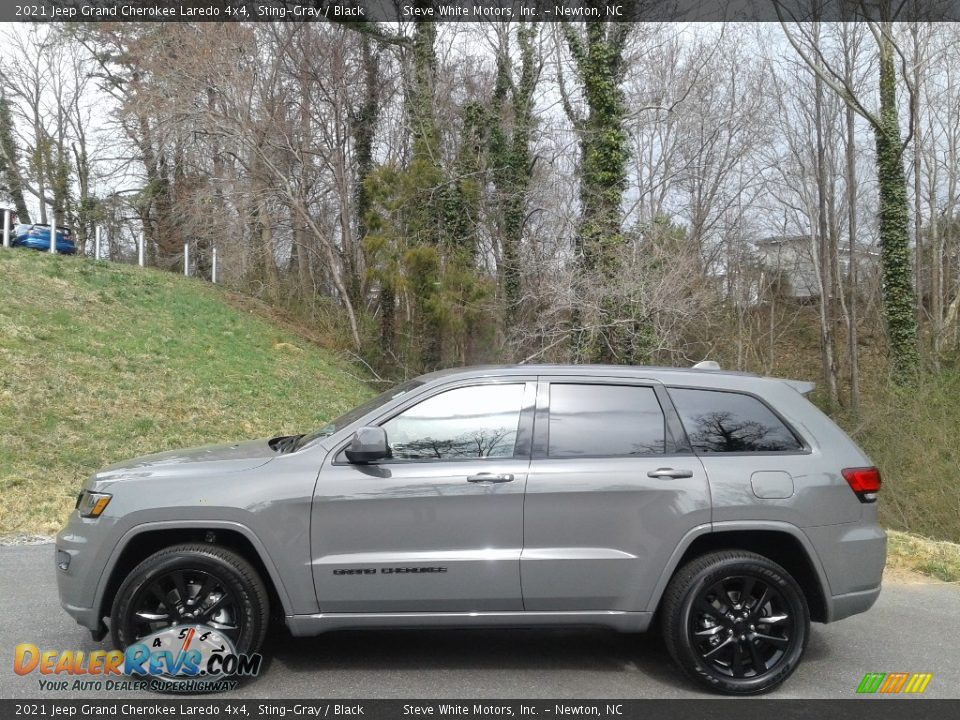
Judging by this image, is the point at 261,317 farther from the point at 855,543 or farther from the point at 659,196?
the point at 855,543

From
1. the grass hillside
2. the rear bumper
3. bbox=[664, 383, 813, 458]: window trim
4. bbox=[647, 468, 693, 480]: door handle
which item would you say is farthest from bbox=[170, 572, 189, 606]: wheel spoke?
the grass hillside

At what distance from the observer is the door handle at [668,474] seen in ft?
14.9

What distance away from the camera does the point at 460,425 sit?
468 cm

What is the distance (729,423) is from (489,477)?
4.87ft

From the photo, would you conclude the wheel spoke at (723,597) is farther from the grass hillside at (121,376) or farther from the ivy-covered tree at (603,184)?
the ivy-covered tree at (603,184)

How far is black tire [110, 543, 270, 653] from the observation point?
435cm

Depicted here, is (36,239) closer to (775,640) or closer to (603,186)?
(603,186)

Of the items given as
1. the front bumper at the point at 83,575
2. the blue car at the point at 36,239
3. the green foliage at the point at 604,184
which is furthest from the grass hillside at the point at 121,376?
the green foliage at the point at 604,184

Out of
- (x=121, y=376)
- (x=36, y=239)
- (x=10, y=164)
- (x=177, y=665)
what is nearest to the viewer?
(x=177, y=665)

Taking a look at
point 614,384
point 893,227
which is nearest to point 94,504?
point 614,384

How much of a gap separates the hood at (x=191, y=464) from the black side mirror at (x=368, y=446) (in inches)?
20.9

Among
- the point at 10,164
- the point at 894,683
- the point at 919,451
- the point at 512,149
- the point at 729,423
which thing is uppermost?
the point at 10,164

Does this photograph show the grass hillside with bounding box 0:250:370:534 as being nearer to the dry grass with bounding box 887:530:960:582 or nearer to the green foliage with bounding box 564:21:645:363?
the green foliage with bounding box 564:21:645:363

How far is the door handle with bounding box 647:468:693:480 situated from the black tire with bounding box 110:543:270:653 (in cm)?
225
